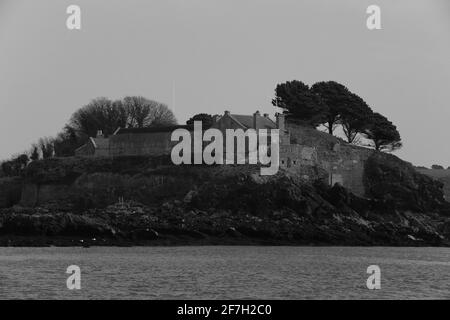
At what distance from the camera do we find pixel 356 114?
308 feet

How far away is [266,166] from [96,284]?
37.9 metres

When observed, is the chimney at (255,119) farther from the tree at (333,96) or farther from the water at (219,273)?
the water at (219,273)

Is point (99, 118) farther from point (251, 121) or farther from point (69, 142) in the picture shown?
point (251, 121)

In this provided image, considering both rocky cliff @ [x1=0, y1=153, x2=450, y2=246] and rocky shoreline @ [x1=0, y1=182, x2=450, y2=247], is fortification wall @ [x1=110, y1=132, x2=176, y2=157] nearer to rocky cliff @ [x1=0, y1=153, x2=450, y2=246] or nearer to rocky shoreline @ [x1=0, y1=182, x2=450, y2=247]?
rocky cliff @ [x1=0, y1=153, x2=450, y2=246]

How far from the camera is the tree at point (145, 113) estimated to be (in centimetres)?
9638

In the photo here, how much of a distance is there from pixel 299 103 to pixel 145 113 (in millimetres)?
13671

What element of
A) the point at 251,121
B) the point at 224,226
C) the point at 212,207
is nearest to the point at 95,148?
the point at 251,121

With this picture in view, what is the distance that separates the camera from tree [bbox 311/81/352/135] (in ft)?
308

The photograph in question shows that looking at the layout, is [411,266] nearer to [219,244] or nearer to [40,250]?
[219,244]

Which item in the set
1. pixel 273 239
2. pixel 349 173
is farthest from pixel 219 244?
pixel 349 173

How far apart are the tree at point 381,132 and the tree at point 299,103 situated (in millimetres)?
4587

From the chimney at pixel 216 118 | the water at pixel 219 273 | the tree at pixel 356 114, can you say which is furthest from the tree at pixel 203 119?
the water at pixel 219 273

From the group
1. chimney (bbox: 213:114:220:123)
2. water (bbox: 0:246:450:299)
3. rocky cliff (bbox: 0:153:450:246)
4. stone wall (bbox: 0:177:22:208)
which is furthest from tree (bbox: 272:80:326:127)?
water (bbox: 0:246:450:299)

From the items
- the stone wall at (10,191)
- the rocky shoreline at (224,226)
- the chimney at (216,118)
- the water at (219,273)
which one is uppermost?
the chimney at (216,118)
